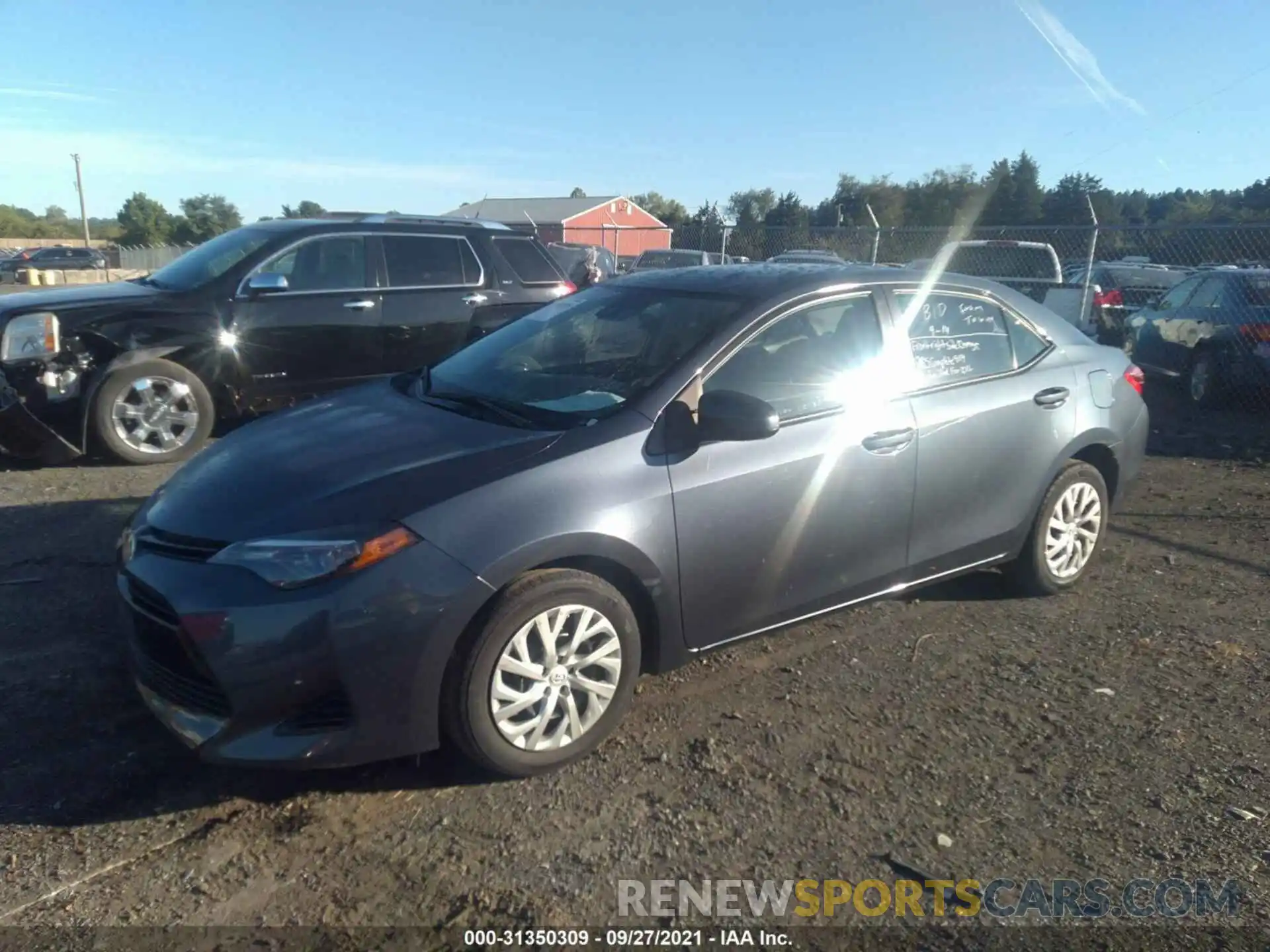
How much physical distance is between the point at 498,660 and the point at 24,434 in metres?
5.12

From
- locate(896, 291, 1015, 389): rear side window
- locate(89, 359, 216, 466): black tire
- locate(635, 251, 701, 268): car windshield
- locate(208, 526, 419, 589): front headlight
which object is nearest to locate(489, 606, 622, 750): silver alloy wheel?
locate(208, 526, 419, 589): front headlight

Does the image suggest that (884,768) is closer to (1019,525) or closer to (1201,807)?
(1201,807)

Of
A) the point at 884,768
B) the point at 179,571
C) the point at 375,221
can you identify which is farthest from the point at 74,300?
the point at 884,768

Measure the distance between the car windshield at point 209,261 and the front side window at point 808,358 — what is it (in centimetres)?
513

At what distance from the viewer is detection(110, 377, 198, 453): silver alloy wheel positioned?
6820 mm

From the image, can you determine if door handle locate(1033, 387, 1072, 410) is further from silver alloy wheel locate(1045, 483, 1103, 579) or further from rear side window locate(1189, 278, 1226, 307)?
rear side window locate(1189, 278, 1226, 307)

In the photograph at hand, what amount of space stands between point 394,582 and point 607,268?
64.5 feet

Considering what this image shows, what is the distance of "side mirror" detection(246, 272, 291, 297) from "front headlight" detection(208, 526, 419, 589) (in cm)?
473

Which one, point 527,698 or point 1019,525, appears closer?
point 527,698

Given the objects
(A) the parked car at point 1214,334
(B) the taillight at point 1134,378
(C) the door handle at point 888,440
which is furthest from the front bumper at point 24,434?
(A) the parked car at point 1214,334

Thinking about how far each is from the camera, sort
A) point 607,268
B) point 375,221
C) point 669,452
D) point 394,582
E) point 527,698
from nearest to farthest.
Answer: point 394,582 → point 527,698 → point 669,452 → point 375,221 → point 607,268

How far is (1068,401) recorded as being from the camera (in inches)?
186

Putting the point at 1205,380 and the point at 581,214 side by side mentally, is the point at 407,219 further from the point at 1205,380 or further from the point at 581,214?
the point at 581,214

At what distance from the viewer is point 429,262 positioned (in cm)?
823
